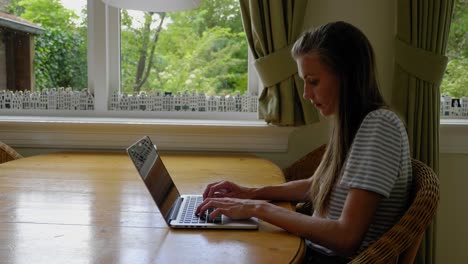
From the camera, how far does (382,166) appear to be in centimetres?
108

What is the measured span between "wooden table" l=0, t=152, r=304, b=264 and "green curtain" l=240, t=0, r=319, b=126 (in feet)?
1.33

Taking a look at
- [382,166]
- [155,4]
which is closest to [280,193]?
[382,166]

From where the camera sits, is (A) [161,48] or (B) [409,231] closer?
(B) [409,231]

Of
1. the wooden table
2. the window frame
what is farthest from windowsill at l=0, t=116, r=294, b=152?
the wooden table

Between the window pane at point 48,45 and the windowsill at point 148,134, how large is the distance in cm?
32

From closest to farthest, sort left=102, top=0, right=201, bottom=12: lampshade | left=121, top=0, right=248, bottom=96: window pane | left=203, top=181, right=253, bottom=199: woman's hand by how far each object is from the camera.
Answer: left=203, top=181, right=253, bottom=199: woman's hand < left=102, top=0, right=201, bottom=12: lampshade < left=121, top=0, right=248, bottom=96: window pane

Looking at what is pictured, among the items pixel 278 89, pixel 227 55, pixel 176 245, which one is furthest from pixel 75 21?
pixel 176 245

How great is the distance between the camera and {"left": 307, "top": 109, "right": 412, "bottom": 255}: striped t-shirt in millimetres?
1072

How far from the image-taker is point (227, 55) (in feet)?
8.12

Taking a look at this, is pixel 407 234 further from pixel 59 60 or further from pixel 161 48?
pixel 59 60

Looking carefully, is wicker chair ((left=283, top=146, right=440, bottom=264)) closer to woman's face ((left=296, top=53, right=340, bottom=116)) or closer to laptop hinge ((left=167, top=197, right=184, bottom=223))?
woman's face ((left=296, top=53, right=340, bottom=116))

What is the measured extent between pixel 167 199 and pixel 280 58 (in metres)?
1.07

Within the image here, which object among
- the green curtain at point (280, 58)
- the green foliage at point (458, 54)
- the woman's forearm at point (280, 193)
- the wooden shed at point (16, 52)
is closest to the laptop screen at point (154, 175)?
the woman's forearm at point (280, 193)

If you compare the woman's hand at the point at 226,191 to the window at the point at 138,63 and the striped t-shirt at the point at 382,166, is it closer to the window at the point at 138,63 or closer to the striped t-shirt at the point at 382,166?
the striped t-shirt at the point at 382,166
